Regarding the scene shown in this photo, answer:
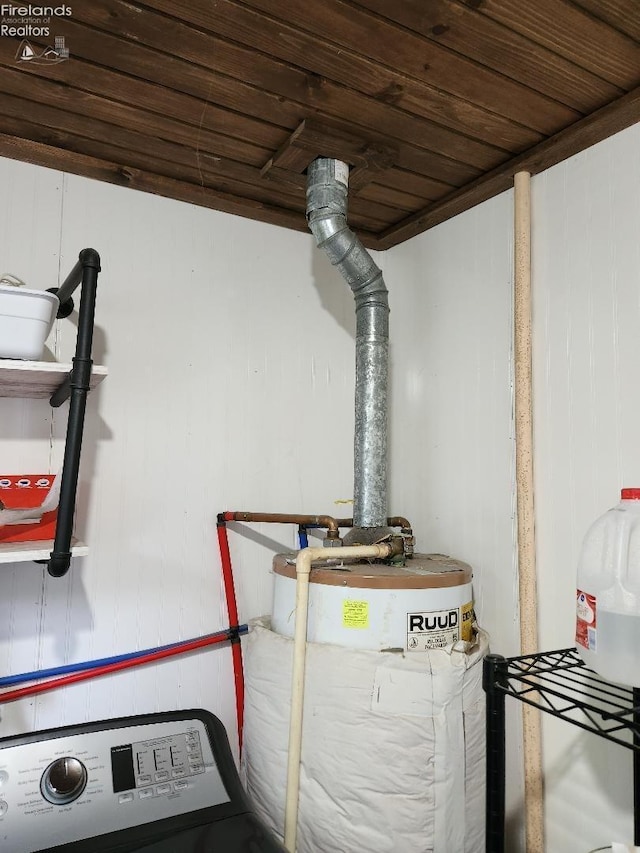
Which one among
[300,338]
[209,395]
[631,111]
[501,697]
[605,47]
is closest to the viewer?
[501,697]

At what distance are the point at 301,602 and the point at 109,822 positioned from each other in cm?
58

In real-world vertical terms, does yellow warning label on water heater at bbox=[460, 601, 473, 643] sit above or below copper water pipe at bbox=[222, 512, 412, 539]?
below

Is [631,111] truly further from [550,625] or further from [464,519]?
[550,625]

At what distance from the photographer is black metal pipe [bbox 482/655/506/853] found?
1.09m

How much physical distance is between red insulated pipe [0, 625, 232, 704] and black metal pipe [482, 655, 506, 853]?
91cm

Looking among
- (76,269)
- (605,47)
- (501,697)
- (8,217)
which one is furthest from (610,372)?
(8,217)

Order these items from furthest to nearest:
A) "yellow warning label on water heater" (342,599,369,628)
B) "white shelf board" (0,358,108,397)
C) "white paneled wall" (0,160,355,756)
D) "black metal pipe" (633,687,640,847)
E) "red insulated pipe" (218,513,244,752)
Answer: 1. "red insulated pipe" (218,513,244,752)
2. "white paneled wall" (0,160,355,756)
3. "yellow warning label on water heater" (342,599,369,628)
4. "white shelf board" (0,358,108,397)
5. "black metal pipe" (633,687,640,847)

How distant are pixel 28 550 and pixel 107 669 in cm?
55

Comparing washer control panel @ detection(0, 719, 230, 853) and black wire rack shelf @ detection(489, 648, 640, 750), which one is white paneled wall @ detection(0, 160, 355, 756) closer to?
washer control panel @ detection(0, 719, 230, 853)

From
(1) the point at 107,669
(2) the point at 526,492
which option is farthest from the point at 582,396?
(1) the point at 107,669

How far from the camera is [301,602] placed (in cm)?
140

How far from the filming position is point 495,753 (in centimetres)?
110

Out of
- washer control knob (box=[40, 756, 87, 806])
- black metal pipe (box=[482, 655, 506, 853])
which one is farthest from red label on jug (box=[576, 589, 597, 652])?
washer control knob (box=[40, 756, 87, 806])

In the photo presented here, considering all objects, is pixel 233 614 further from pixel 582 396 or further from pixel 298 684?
pixel 582 396
